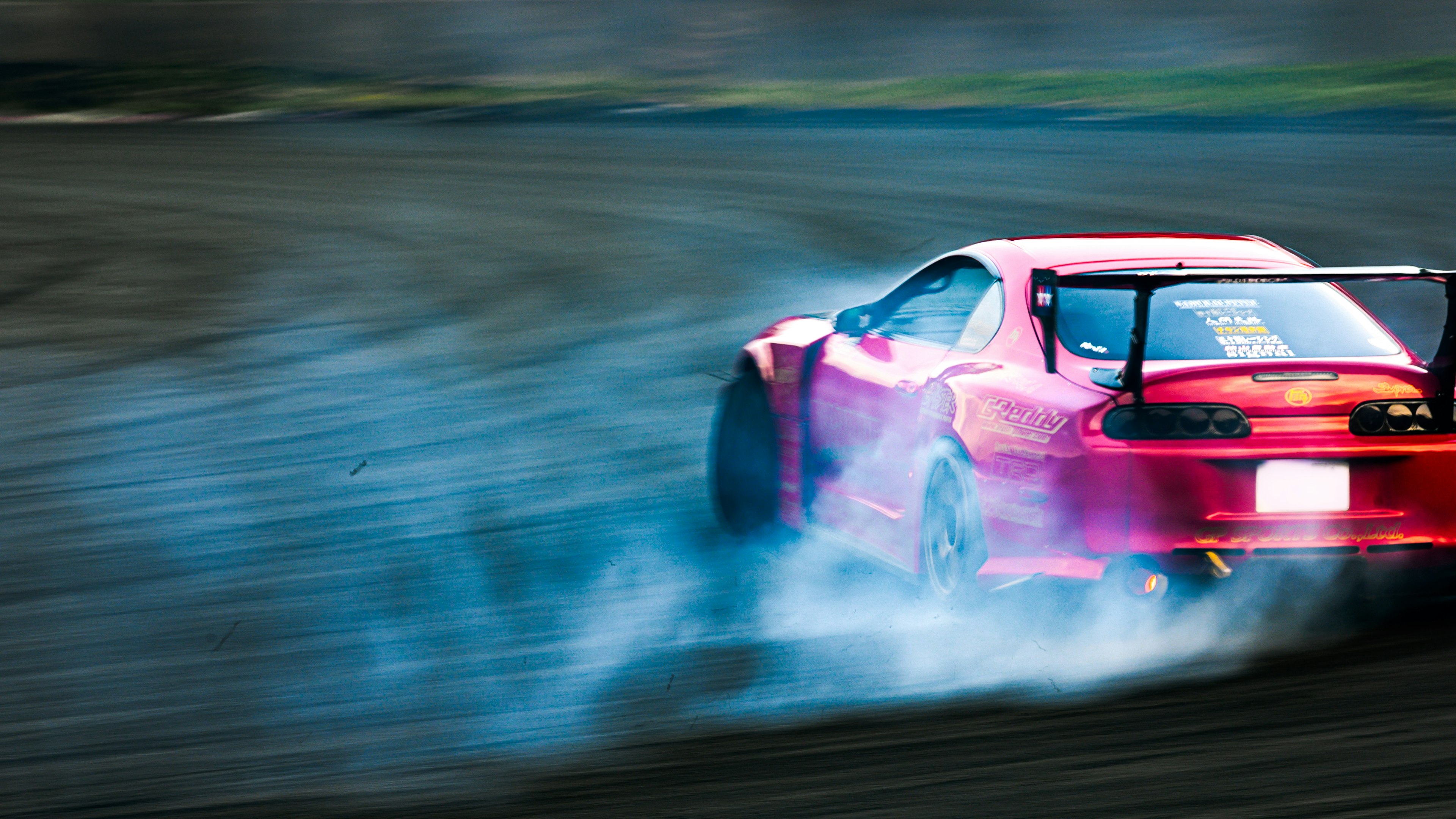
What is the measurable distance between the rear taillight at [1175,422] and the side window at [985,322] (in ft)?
2.55

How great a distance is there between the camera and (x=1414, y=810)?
377cm

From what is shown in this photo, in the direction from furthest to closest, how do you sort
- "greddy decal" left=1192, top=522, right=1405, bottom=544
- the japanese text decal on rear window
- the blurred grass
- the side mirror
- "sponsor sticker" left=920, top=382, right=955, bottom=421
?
the blurred grass, the side mirror, "sponsor sticker" left=920, top=382, right=955, bottom=421, the japanese text decal on rear window, "greddy decal" left=1192, top=522, right=1405, bottom=544

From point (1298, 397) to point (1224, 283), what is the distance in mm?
418

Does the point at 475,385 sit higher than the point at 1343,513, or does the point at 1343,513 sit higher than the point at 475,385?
the point at 1343,513

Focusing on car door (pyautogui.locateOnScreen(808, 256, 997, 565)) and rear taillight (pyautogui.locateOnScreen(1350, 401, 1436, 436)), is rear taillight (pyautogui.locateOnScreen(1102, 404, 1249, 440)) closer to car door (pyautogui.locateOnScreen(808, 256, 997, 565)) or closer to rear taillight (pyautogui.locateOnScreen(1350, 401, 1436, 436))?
rear taillight (pyautogui.locateOnScreen(1350, 401, 1436, 436))

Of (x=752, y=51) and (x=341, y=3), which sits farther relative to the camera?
(x=341, y=3)

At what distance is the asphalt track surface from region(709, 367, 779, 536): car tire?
0.58ft

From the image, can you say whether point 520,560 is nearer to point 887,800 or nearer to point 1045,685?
point 1045,685

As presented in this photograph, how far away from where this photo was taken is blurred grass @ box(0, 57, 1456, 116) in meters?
23.7

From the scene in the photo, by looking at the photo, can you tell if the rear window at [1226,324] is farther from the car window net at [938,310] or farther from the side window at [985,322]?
the car window net at [938,310]

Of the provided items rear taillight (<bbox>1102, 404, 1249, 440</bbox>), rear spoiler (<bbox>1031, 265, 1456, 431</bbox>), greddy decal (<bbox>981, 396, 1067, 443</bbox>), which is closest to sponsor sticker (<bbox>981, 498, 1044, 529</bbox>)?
greddy decal (<bbox>981, 396, 1067, 443</bbox>)

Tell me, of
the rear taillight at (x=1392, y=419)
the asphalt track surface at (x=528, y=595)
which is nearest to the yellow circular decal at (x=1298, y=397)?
the rear taillight at (x=1392, y=419)

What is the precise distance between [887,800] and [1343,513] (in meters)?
1.89

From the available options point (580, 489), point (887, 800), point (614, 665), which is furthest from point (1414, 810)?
point (580, 489)
